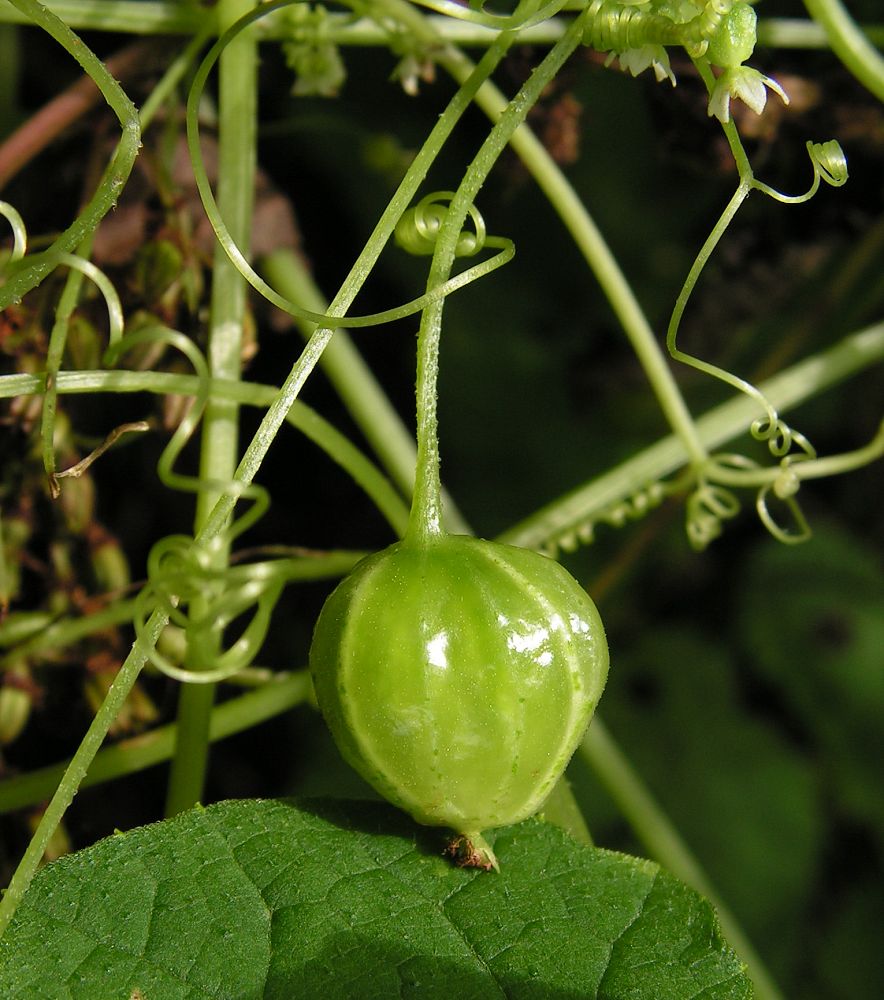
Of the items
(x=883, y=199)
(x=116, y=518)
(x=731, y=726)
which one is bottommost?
(x=731, y=726)

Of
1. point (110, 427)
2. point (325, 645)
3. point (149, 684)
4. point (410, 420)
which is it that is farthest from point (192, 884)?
point (410, 420)

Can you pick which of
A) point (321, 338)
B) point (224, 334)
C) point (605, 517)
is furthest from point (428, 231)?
point (605, 517)

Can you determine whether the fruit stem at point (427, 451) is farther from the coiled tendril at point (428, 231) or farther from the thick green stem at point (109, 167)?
the thick green stem at point (109, 167)

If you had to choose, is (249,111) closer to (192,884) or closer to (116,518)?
(116,518)

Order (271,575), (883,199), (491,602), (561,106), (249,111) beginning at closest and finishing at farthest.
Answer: (491,602)
(271,575)
(249,111)
(561,106)
(883,199)

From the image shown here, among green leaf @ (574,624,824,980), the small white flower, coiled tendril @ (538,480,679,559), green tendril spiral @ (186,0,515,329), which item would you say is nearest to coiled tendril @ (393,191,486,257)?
green tendril spiral @ (186,0,515,329)

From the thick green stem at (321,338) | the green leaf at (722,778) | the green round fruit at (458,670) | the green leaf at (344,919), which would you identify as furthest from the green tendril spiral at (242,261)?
the green leaf at (722,778)
